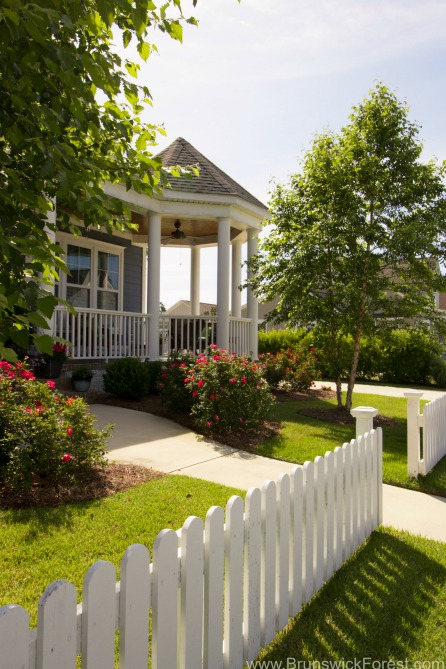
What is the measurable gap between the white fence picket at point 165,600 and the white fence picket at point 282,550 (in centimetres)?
89

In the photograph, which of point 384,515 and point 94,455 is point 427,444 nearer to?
point 384,515

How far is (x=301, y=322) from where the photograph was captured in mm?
9641

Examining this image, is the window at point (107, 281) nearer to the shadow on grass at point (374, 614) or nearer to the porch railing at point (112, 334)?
the porch railing at point (112, 334)

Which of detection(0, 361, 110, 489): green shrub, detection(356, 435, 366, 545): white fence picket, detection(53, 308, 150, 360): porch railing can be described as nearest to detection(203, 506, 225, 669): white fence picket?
detection(356, 435, 366, 545): white fence picket

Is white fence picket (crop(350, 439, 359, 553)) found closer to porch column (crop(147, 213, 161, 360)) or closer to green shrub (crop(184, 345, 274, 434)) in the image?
green shrub (crop(184, 345, 274, 434))

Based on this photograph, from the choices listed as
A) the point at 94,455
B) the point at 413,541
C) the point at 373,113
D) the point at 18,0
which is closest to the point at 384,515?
the point at 413,541

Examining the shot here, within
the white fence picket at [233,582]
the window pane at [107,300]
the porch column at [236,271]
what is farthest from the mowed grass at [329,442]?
the window pane at [107,300]

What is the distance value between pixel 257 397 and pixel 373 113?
581 centimetres

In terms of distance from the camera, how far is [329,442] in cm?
725

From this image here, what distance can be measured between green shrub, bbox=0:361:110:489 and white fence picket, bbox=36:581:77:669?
3272mm

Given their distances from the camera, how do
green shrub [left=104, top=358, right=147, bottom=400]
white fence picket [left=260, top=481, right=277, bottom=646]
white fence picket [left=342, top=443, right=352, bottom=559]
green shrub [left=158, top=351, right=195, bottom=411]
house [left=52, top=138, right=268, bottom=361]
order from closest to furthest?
1. white fence picket [left=260, top=481, right=277, bottom=646]
2. white fence picket [left=342, top=443, right=352, bottom=559]
3. green shrub [left=158, top=351, right=195, bottom=411]
4. green shrub [left=104, top=358, right=147, bottom=400]
5. house [left=52, top=138, right=268, bottom=361]

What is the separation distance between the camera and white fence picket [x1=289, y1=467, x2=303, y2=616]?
9.04 ft

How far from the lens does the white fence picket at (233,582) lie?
7.14 ft

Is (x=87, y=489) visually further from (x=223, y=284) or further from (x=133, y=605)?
(x=223, y=284)
